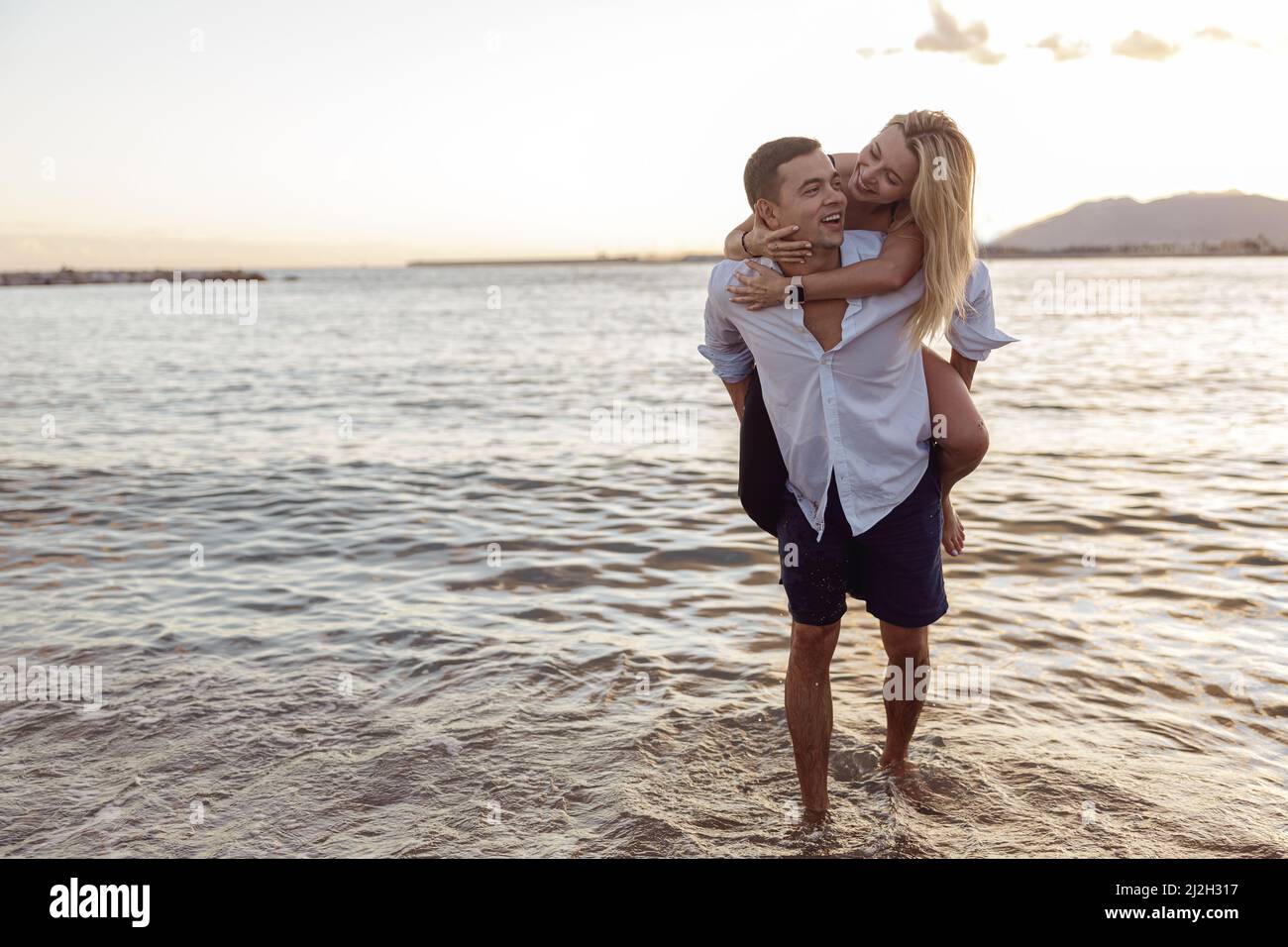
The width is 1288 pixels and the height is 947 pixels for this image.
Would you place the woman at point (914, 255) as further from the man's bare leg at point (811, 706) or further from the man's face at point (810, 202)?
the man's bare leg at point (811, 706)

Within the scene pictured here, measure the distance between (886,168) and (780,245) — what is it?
455 mm

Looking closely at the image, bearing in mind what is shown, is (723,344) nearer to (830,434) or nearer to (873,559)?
(830,434)

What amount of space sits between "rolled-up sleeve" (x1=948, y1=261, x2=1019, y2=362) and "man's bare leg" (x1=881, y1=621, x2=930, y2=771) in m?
1.12

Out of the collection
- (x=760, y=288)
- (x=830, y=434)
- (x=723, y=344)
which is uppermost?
(x=760, y=288)

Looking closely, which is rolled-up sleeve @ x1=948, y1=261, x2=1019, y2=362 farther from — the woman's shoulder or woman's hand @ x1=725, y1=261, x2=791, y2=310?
woman's hand @ x1=725, y1=261, x2=791, y2=310

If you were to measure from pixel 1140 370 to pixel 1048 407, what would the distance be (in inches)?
248

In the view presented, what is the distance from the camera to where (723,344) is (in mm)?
3668

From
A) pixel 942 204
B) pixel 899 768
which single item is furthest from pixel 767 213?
pixel 899 768

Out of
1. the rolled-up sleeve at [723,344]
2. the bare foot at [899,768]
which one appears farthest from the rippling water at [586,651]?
the rolled-up sleeve at [723,344]

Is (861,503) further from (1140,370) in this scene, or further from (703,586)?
(1140,370)

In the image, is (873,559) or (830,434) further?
(873,559)

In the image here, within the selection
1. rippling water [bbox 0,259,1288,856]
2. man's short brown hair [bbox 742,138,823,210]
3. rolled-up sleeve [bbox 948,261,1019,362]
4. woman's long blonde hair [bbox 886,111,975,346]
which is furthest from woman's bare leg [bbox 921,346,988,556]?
rippling water [bbox 0,259,1288,856]

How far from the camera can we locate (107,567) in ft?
25.1
